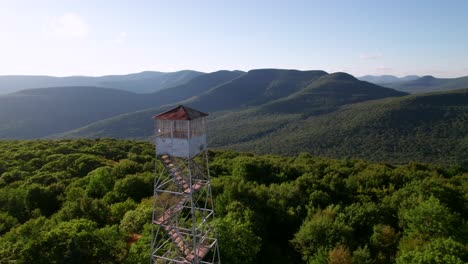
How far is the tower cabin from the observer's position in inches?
658

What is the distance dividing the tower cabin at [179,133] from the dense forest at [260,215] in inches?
352

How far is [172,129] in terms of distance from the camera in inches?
671

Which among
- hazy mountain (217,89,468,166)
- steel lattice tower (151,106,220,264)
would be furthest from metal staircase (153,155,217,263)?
hazy mountain (217,89,468,166)

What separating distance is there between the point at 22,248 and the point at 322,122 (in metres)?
121

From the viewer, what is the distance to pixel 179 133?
1716cm

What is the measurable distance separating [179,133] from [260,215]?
16.6 meters

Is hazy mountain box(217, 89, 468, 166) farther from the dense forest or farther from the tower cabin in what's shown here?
the tower cabin

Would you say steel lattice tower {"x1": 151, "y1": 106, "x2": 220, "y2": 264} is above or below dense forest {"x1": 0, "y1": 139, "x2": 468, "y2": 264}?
above

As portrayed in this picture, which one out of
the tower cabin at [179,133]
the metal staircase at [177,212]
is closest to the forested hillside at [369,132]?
the metal staircase at [177,212]

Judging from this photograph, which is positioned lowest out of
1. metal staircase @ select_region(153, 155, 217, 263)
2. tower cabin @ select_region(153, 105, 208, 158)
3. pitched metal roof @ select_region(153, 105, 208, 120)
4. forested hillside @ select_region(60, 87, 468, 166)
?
forested hillside @ select_region(60, 87, 468, 166)

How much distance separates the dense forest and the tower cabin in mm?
8949

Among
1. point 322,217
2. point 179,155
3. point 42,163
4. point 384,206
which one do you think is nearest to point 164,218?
point 179,155

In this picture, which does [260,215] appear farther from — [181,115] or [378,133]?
[378,133]

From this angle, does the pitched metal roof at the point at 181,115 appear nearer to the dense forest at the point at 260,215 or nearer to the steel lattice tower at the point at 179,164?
the steel lattice tower at the point at 179,164
